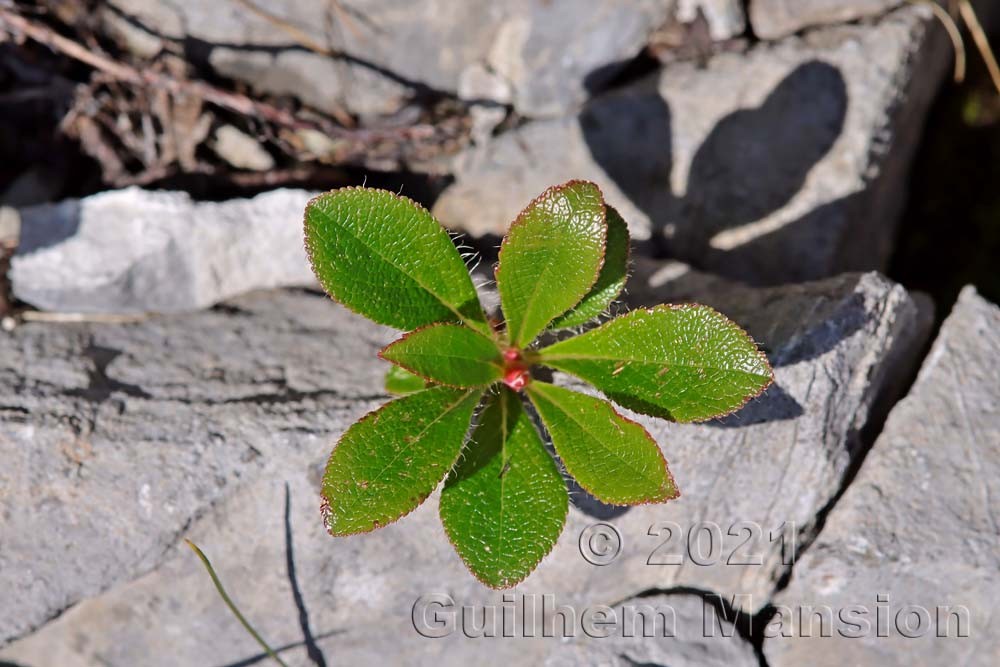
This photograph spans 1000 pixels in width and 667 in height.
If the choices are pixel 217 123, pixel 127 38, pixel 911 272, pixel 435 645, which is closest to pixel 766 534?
pixel 435 645

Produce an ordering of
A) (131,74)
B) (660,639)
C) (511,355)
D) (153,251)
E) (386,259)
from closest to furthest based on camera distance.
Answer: (386,259) → (511,355) → (660,639) → (153,251) → (131,74)

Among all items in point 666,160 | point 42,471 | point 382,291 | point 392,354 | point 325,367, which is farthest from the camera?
point 666,160

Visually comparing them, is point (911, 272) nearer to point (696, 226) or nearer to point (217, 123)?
point (696, 226)

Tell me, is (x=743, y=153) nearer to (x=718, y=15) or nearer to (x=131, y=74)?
(x=718, y=15)

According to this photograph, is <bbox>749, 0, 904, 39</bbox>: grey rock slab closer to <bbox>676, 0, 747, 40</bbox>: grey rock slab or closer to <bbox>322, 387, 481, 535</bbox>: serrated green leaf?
<bbox>676, 0, 747, 40</bbox>: grey rock slab

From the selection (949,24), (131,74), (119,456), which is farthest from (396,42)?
(949,24)

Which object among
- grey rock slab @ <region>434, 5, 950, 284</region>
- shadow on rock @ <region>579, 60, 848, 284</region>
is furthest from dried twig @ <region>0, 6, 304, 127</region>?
shadow on rock @ <region>579, 60, 848, 284</region>

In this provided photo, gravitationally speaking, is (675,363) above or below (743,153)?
below

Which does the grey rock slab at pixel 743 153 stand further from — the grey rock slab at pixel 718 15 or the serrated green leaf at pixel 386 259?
the serrated green leaf at pixel 386 259
